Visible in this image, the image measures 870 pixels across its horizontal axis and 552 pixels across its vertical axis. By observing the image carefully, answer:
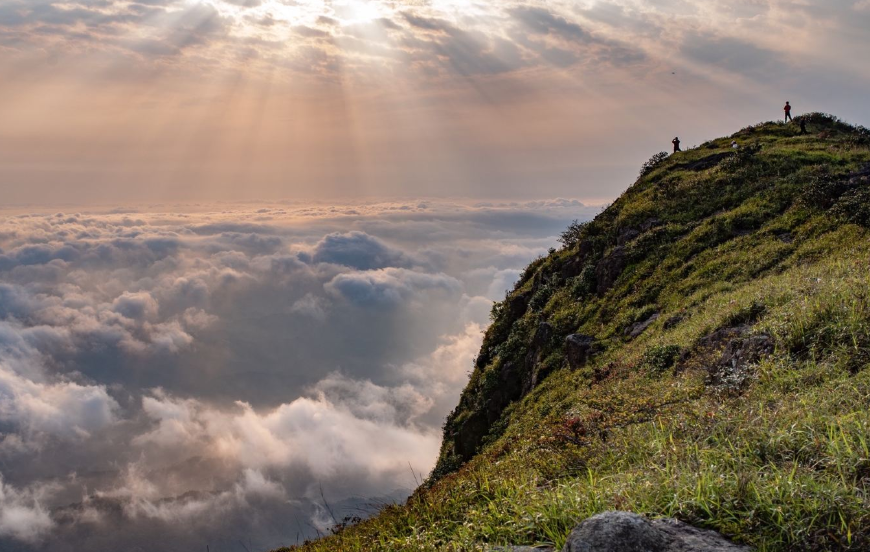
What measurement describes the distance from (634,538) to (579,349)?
17.9 metres

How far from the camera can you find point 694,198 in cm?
3075

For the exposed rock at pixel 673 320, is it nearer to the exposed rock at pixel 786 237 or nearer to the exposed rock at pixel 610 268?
the exposed rock at pixel 786 237

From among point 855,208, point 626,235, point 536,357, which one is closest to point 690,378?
point 536,357

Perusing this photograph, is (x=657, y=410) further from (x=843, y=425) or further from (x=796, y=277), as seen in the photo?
(x=796, y=277)

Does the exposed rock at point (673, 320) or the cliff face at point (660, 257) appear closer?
the exposed rock at point (673, 320)

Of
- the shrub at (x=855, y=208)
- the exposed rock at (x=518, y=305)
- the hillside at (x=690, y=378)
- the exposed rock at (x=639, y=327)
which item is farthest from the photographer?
the exposed rock at (x=518, y=305)

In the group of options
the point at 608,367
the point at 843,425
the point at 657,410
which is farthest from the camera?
the point at 608,367

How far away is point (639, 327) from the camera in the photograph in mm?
21922

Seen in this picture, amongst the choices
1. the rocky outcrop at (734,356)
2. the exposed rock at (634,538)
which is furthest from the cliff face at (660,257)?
the exposed rock at (634,538)

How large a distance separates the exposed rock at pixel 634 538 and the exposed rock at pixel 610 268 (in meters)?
22.7

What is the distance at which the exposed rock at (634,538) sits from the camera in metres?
5.11

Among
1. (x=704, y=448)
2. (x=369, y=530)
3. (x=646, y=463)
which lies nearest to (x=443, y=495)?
(x=369, y=530)

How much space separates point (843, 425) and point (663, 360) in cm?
840

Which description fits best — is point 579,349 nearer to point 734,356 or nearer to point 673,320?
point 673,320
